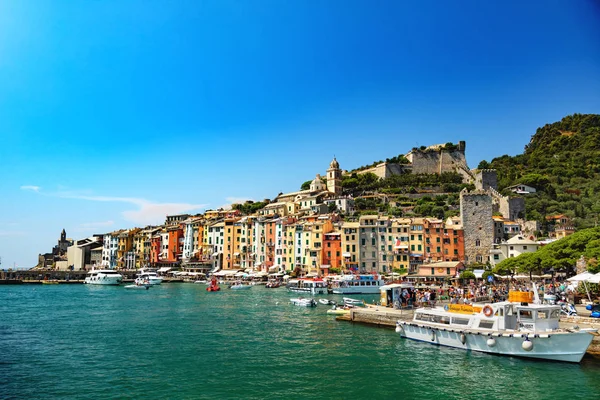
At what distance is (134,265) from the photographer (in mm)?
106875

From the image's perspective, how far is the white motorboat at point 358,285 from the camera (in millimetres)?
55719

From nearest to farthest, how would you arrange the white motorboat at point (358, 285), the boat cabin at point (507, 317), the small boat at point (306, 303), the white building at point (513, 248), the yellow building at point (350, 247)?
the boat cabin at point (507, 317) → the small boat at point (306, 303) → the white motorboat at point (358, 285) → the white building at point (513, 248) → the yellow building at point (350, 247)

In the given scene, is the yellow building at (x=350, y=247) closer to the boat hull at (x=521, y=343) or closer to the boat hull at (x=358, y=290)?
the boat hull at (x=358, y=290)

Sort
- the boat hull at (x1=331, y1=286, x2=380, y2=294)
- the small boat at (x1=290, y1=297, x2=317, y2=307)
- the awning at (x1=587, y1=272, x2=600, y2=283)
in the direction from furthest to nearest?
the boat hull at (x1=331, y1=286, x2=380, y2=294) < the small boat at (x1=290, y1=297, x2=317, y2=307) < the awning at (x1=587, y1=272, x2=600, y2=283)

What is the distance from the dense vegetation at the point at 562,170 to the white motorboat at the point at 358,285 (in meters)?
33.2

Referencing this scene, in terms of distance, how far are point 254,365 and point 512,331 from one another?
11643 millimetres

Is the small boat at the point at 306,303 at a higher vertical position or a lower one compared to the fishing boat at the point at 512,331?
lower

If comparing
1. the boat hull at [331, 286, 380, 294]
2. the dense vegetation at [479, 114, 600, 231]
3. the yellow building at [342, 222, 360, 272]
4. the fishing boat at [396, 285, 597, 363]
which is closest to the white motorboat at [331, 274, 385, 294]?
the boat hull at [331, 286, 380, 294]

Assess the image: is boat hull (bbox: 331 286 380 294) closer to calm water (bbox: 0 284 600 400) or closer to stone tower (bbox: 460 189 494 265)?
stone tower (bbox: 460 189 494 265)

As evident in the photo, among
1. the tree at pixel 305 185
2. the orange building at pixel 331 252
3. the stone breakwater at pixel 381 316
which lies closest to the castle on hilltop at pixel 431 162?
the tree at pixel 305 185

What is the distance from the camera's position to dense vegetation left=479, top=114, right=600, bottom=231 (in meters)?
78.3

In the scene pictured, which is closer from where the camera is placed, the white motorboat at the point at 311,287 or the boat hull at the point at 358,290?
the boat hull at the point at 358,290

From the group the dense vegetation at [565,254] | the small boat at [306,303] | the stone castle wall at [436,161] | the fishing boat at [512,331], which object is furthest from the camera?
the stone castle wall at [436,161]

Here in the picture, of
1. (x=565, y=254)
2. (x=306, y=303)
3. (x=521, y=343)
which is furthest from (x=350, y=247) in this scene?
(x=521, y=343)
